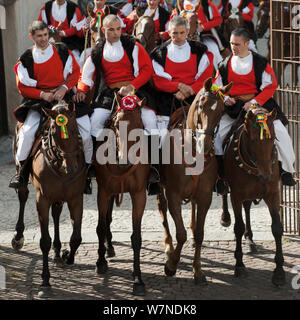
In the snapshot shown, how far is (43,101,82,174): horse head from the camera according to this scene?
8781 millimetres

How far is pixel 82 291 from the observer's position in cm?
933

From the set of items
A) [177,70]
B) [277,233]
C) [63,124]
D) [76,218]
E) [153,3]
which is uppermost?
[153,3]

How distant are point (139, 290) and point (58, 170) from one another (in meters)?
1.68

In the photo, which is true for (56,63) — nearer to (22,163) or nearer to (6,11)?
(22,163)

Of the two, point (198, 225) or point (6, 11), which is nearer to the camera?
point (198, 225)

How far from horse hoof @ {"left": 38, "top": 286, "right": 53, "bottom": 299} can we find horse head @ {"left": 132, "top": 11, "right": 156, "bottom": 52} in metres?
5.30

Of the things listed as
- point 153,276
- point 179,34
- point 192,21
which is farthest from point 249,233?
point 192,21

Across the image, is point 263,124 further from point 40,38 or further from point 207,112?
point 40,38

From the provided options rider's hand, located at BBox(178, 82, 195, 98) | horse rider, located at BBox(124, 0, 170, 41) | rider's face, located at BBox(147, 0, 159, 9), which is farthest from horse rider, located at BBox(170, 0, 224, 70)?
rider's hand, located at BBox(178, 82, 195, 98)

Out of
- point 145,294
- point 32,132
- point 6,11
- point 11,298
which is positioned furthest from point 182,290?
point 6,11

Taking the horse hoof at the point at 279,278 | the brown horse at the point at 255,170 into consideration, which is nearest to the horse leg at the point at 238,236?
the brown horse at the point at 255,170

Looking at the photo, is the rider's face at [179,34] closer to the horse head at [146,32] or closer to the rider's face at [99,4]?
the horse head at [146,32]

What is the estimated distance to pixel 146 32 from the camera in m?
13.2

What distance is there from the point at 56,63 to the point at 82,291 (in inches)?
111
